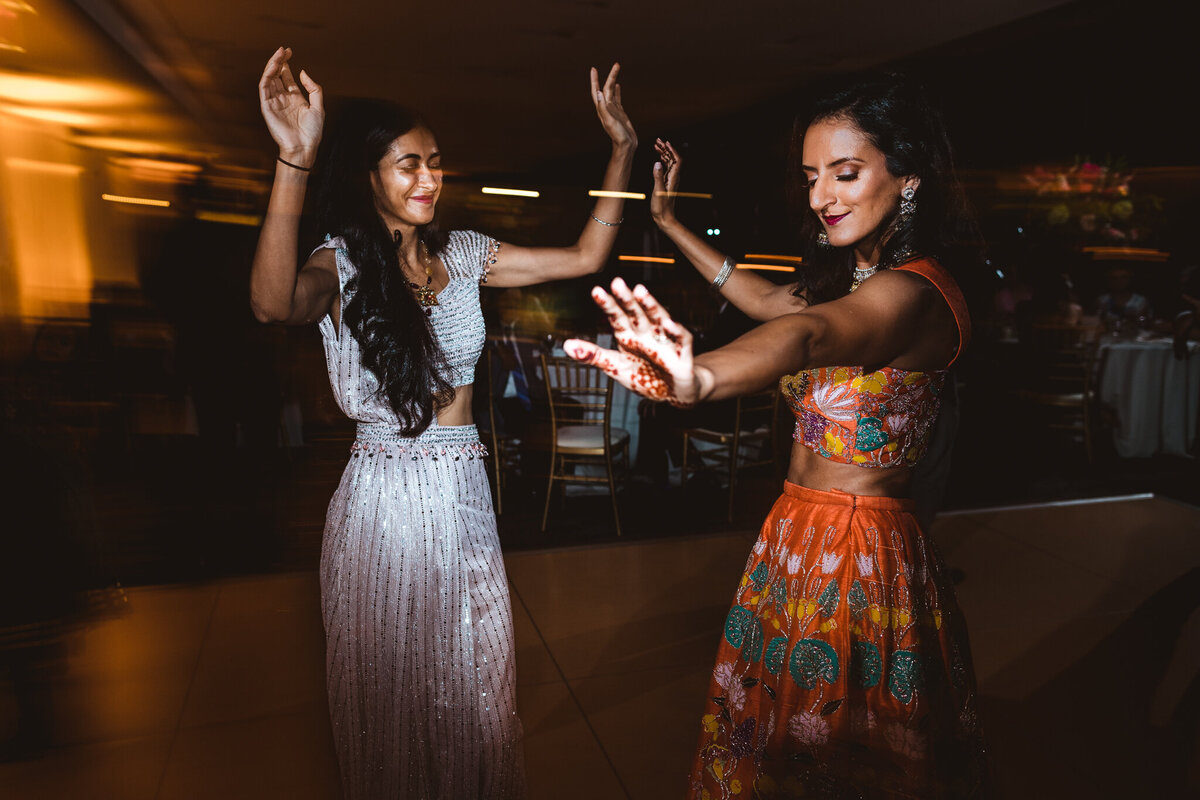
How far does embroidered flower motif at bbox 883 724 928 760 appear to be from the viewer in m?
1.13

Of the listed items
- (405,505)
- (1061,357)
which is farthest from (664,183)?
(1061,357)

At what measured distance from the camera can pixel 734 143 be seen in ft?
26.0

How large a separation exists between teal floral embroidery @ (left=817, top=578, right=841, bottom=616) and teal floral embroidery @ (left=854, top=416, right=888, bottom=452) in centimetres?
→ 22

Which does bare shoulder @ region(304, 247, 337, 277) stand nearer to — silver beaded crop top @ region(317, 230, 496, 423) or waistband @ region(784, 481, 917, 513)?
silver beaded crop top @ region(317, 230, 496, 423)

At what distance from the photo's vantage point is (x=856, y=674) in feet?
3.79

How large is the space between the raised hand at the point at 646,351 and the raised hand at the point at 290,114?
699 mm

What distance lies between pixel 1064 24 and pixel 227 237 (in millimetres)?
6160

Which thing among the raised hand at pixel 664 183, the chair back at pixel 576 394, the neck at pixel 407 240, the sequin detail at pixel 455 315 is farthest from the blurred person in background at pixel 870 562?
the chair back at pixel 576 394

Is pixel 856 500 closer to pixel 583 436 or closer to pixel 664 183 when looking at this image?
pixel 664 183

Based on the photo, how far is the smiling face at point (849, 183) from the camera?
1137 millimetres

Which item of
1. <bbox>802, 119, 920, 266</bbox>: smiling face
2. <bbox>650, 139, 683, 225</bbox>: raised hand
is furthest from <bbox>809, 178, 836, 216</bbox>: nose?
<bbox>650, 139, 683, 225</bbox>: raised hand

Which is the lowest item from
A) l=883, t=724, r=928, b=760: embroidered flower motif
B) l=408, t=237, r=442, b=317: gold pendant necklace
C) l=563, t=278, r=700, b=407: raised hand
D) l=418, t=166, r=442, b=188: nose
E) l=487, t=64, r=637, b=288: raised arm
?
l=883, t=724, r=928, b=760: embroidered flower motif

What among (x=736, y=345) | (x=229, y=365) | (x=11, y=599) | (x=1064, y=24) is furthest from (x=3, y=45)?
(x=1064, y=24)

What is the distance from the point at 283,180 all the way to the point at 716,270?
859mm
